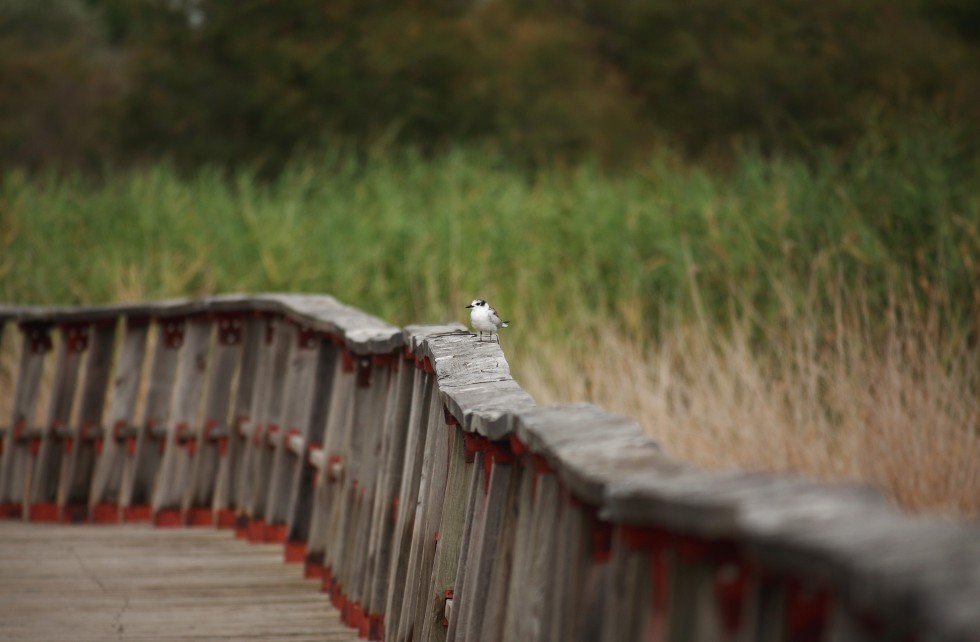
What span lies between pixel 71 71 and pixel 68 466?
954 inches

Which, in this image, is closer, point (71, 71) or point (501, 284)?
point (501, 284)

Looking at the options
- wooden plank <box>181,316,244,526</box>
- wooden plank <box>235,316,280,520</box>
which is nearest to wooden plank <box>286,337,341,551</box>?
wooden plank <box>235,316,280,520</box>

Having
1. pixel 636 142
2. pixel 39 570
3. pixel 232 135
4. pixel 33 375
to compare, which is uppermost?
pixel 636 142

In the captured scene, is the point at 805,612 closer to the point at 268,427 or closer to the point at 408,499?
the point at 408,499

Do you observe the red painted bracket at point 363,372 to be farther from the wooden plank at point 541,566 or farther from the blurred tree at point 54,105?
the blurred tree at point 54,105

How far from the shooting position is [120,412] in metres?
6.95

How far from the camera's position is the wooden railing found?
1610mm

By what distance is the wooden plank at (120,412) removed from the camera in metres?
6.93

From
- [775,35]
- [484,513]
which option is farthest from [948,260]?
[775,35]

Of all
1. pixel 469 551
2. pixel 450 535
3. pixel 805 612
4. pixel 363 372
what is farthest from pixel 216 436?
pixel 805 612

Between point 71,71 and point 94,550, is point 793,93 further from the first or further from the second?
point 94,550

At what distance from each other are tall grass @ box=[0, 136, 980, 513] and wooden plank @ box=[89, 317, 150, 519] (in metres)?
2.11

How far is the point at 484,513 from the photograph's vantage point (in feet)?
9.96

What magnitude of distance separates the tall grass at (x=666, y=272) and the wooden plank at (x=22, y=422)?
7.76 feet
